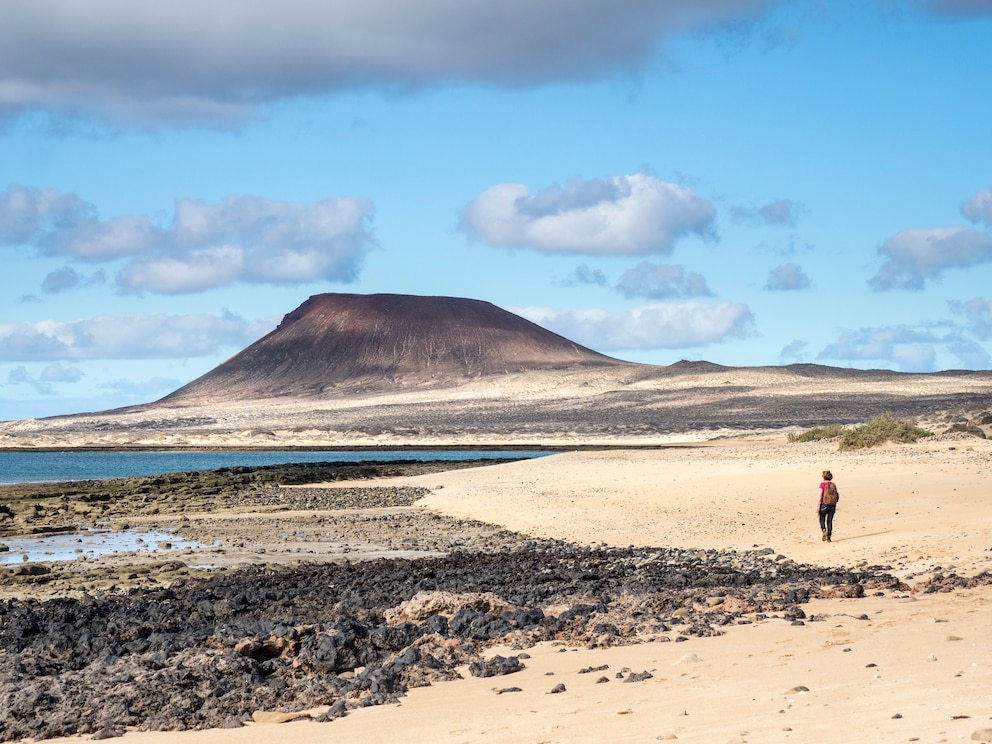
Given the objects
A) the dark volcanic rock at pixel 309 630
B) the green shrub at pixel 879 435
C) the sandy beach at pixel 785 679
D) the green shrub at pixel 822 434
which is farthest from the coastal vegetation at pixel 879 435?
the dark volcanic rock at pixel 309 630

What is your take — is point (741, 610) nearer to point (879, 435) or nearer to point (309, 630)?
point (309, 630)

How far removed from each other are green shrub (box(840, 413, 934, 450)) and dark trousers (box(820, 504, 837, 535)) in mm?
23511

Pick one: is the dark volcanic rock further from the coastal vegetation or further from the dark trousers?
the coastal vegetation

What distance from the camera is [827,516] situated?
19406mm

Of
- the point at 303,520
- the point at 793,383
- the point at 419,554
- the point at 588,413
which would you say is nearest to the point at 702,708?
the point at 419,554

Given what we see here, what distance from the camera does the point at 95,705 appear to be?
9242mm

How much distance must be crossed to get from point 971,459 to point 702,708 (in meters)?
26.9

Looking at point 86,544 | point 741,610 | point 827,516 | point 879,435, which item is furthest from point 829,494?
point 879,435

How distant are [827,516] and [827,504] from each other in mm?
363

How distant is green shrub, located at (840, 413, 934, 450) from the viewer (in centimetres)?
Answer: 4241

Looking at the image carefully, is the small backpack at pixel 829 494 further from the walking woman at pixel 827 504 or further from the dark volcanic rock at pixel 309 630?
the dark volcanic rock at pixel 309 630

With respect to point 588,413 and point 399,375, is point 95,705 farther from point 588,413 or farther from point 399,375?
point 399,375

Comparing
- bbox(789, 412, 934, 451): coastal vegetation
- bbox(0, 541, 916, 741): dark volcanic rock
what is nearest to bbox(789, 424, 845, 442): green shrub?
bbox(789, 412, 934, 451): coastal vegetation

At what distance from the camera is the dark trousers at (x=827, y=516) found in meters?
19.2
